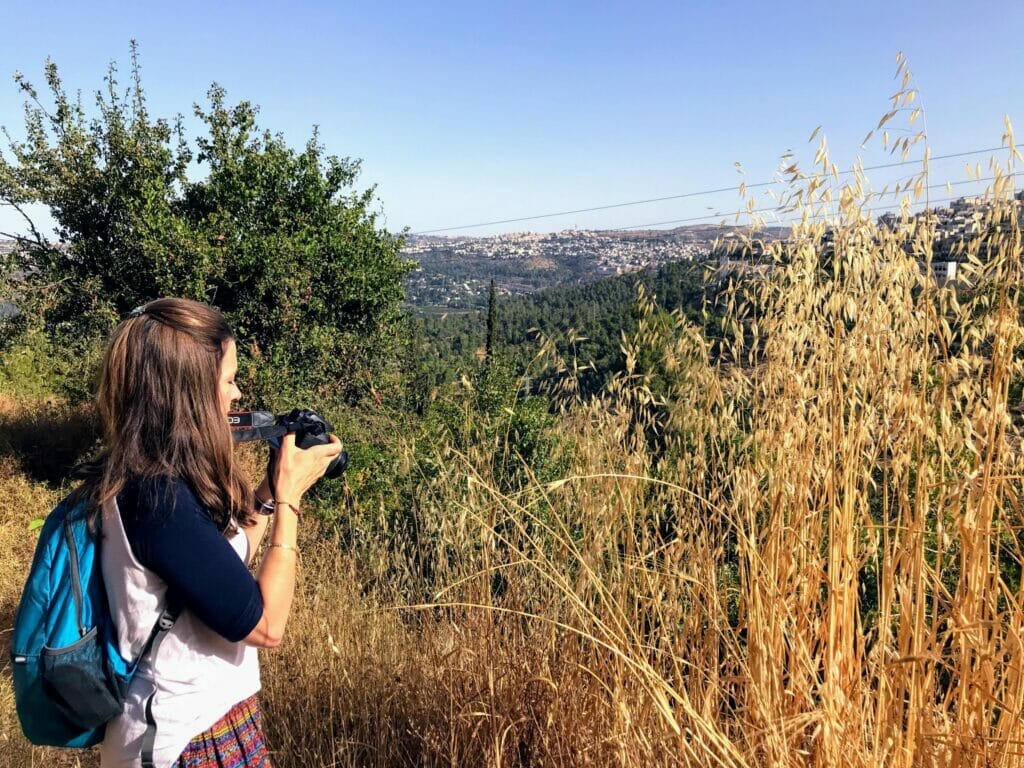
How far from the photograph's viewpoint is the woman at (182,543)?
1054 mm

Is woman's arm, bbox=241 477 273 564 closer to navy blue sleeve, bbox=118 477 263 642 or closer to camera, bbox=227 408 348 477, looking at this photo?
camera, bbox=227 408 348 477

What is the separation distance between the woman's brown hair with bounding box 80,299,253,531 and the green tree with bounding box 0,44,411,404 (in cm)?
674

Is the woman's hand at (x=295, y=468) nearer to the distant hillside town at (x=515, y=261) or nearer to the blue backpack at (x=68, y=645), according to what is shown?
the blue backpack at (x=68, y=645)

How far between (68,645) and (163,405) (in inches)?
16.2

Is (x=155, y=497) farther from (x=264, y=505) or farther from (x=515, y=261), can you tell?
(x=515, y=261)

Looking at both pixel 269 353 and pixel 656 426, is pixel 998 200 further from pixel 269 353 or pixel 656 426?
pixel 269 353

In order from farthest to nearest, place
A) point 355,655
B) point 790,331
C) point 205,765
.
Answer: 1. point 355,655
2. point 790,331
3. point 205,765

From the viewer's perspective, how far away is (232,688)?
120 centimetres

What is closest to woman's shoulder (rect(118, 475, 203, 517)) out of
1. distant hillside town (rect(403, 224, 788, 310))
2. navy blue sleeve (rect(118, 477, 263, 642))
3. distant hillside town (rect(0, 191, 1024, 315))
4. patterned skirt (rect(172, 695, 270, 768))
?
navy blue sleeve (rect(118, 477, 263, 642))

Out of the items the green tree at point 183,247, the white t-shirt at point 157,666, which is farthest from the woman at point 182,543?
the green tree at point 183,247

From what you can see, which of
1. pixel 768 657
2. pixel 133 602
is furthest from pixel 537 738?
pixel 133 602

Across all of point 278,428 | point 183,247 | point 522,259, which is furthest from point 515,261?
point 278,428

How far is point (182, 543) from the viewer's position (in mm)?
1041

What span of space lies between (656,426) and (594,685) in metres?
0.92
